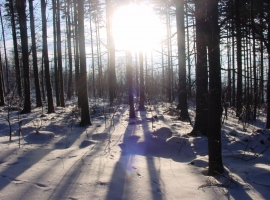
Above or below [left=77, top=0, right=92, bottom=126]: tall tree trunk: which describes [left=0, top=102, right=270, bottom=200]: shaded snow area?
below

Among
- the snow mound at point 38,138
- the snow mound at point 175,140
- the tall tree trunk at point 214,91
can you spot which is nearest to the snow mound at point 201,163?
the tall tree trunk at point 214,91

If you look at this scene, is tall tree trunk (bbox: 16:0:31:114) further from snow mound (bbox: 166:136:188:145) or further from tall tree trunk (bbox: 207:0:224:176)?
tall tree trunk (bbox: 207:0:224:176)

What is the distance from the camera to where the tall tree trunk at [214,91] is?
3.64 m

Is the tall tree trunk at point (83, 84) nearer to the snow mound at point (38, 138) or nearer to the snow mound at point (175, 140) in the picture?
the snow mound at point (38, 138)

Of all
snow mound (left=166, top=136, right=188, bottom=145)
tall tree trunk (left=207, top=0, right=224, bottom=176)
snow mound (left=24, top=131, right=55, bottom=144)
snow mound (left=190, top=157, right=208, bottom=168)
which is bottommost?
snow mound (left=190, top=157, right=208, bottom=168)

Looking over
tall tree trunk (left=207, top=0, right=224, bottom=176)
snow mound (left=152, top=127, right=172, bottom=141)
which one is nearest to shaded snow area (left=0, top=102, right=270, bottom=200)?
snow mound (left=152, top=127, right=172, bottom=141)

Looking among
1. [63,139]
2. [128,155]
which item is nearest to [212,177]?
[128,155]

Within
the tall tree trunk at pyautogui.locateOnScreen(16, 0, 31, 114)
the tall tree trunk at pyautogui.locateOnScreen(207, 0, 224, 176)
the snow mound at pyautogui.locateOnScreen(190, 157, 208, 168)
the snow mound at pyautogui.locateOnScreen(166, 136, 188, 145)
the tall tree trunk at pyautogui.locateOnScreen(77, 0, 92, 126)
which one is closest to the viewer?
the tall tree trunk at pyautogui.locateOnScreen(207, 0, 224, 176)

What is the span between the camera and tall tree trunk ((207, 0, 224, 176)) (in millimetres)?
3637

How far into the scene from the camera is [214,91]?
12.5 ft

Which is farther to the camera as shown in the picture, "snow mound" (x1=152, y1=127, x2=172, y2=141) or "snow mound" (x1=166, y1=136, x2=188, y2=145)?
"snow mound" (x1=152, y1=127, x2=172, y2=141)

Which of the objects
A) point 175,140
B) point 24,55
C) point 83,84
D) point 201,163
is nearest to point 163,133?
point 175,140

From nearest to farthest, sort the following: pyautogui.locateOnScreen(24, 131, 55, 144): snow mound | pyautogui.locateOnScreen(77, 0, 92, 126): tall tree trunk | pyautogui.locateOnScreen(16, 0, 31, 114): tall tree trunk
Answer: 1. pyautogui.locateOnScreen(24, 131, 55, 144): snow mound
2. pyautogui.locateOnScreen(77, 0, 92, 126): tall tree trunk
3. pyautogui.locateOnScreen(16, 0, 31, 114): tall tree trunk

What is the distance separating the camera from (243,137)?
697cm
